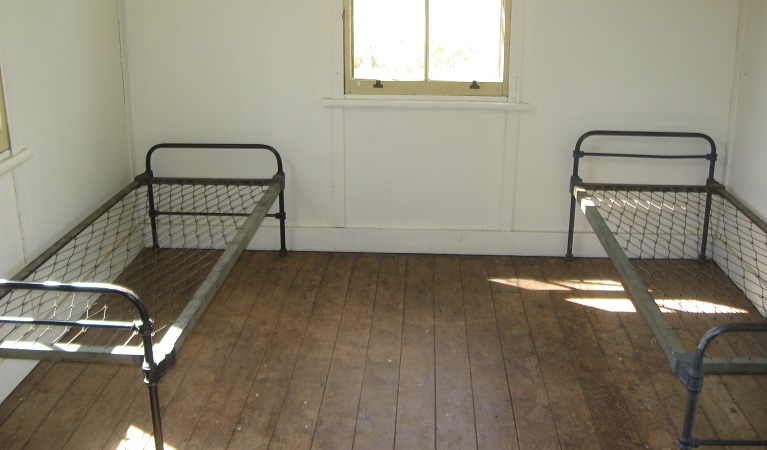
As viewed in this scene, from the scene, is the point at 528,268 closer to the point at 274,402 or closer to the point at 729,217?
the point at 729,217

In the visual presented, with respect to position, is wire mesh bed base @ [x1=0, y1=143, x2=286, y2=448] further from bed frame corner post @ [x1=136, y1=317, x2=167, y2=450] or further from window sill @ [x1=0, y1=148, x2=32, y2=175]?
window sill @ [x1=0, y1=148, x2=32, y2=175]

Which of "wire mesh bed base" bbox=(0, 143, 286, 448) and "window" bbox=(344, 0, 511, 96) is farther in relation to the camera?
"window" bbox=(344, 0, 511, 96)

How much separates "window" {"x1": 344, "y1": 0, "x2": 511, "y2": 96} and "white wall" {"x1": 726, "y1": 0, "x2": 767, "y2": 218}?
4.40ft

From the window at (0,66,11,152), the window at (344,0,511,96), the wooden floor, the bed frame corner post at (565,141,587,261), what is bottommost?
the wooden floor

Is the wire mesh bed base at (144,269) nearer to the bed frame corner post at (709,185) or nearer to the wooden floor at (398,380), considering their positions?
the wooden floor at (398,380)

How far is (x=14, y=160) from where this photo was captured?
11.9 feet

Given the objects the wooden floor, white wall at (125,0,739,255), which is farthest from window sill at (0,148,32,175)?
white wall at (125,0,739,255)

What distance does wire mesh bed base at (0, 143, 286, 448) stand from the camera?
2.95 m

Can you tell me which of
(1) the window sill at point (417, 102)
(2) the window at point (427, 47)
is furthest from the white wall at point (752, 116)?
(2) the window at point (427, 47)

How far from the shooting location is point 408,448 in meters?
3.30

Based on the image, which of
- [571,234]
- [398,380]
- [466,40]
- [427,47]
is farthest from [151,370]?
[571,234]

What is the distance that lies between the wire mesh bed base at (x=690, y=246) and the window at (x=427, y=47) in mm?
712

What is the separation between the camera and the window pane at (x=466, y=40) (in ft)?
15.8

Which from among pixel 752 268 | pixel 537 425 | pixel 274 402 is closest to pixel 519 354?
pixel 537 425
